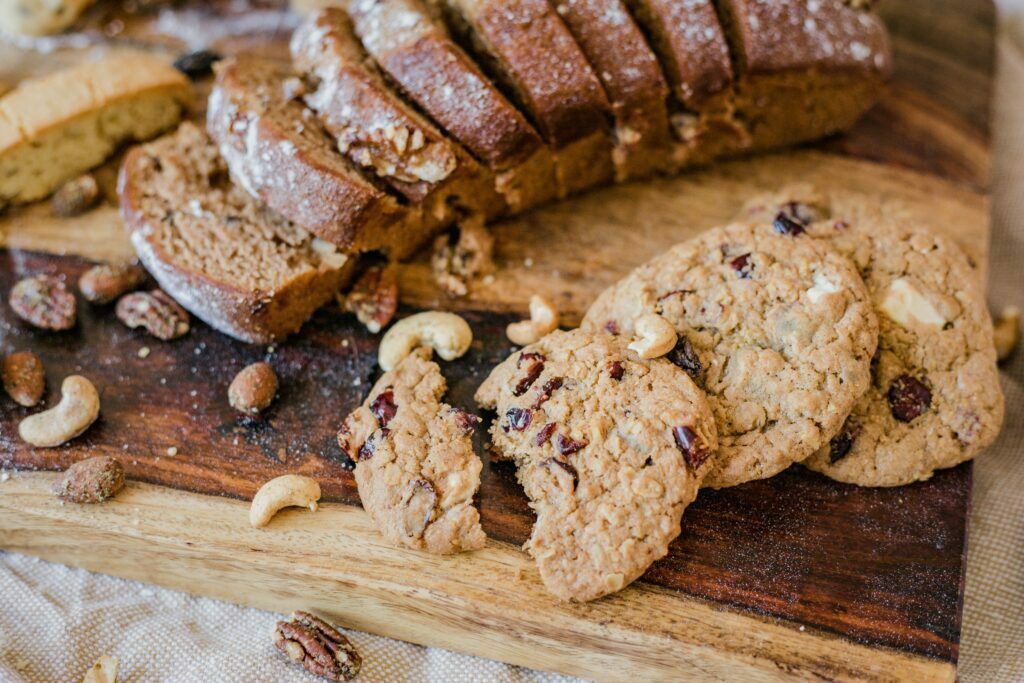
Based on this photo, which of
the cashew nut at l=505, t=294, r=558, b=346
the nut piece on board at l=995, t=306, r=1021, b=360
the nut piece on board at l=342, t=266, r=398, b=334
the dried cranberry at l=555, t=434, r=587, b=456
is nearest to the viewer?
the dried cranberry at l=555, t=434, r=587, b=456

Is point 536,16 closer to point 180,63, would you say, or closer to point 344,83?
point 344,83

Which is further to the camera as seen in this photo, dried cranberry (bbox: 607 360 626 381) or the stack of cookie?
dried cranberry (bbox: 607 360 626 381)

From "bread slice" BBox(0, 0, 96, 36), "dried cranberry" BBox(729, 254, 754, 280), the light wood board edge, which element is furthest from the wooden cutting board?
"bread slice" BBox(0, 0, 96, 36)

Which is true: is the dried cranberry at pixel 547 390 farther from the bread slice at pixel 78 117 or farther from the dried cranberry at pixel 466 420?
the bread slice at pixel 78 117

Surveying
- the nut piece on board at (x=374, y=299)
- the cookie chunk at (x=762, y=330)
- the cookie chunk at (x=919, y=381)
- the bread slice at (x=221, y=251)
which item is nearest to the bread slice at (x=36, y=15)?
the bread slice at (x=221, y=251)

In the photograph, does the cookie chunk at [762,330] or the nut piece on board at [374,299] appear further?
the nut piece on board at [374,299]

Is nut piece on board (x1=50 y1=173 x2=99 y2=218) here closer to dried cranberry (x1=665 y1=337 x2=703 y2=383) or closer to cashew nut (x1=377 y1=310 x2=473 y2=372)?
cashew nut (x1=377 y1=310 x2=473 y2=372)

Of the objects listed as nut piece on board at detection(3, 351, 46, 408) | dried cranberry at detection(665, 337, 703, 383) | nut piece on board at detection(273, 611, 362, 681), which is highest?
dried cranberry at detection(665, 337, 703, 383)
